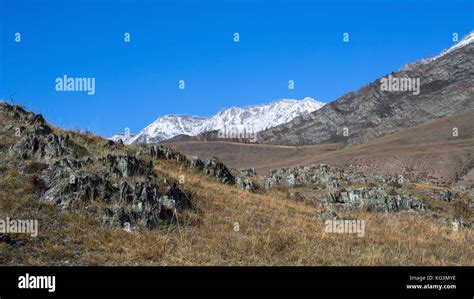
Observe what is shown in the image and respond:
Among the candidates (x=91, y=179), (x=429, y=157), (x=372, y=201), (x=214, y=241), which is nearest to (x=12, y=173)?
(x=91, y=179)

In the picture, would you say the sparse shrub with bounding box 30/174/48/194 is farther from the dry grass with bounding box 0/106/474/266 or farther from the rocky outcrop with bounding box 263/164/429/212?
the rocky outcrop with bounding box 263/164/429/212

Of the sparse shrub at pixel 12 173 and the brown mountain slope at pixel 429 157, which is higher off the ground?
the brown mountain slope at pixel 429 157

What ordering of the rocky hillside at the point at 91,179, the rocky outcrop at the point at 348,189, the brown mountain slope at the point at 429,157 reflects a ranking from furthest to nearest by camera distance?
the brown mountain slope at the point at 429,157
the rocky outcrop at the point at 348,189
the rocky hillside at the point at 91,179

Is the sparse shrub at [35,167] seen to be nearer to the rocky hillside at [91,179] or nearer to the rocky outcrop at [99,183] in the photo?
the rocky hillside at [91,179]

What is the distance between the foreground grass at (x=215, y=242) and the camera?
1203 cm

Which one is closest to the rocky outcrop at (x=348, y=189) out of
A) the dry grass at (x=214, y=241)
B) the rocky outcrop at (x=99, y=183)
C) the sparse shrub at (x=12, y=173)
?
the dry grass at (x=214, y=241)

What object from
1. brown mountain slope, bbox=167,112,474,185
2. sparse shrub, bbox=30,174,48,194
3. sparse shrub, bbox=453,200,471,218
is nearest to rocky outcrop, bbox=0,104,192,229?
sparse shrub, bbox=30,174,48,194

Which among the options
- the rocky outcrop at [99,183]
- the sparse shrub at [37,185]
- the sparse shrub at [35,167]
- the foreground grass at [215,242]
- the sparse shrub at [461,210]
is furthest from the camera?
the sparse shrub at [461,210]

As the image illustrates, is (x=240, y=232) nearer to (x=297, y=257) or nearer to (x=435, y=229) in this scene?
(x=297, y=257)

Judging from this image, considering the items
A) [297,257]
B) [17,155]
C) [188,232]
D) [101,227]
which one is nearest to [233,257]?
[297,257]

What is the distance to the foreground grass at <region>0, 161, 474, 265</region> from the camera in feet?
39.5

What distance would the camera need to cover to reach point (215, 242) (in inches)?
538

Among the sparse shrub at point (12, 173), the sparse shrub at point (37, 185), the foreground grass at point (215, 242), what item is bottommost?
the foreground grass at point (215, 242)
